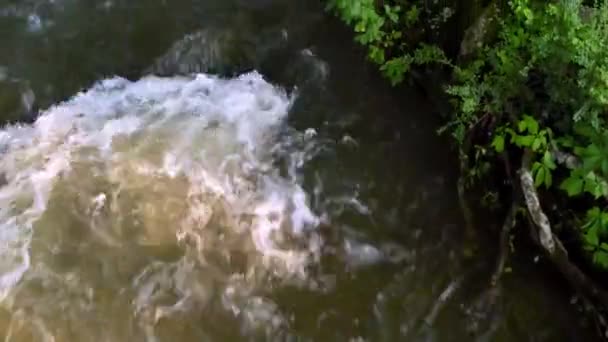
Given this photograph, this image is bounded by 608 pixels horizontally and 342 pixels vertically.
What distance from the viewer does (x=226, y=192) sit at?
4832 millimetres

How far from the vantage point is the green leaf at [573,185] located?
3.65 m

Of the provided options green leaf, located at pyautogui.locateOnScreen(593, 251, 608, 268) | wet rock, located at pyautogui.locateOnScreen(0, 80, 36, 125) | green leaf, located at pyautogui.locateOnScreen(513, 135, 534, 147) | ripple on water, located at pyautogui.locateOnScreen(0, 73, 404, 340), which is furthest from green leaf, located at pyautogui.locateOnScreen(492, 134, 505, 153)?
wet rock, located at pyautogui.locateOnScreen(0, 80, 36, 125)

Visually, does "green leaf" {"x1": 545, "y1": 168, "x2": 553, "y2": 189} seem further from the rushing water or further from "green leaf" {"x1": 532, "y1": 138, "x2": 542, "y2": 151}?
the rushing water

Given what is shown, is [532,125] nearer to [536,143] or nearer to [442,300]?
[536,143]

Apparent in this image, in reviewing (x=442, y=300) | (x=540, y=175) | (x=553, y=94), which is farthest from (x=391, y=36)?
(x=442, y=300)

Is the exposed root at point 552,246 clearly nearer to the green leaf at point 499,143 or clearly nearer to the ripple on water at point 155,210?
the green leaf at point 499,143

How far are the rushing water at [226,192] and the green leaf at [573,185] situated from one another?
85cm

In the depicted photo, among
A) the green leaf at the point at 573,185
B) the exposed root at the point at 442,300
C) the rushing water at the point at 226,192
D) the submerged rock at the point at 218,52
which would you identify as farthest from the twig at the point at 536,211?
the submerged rock at the point at 218,52

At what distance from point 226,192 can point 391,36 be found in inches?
64.6

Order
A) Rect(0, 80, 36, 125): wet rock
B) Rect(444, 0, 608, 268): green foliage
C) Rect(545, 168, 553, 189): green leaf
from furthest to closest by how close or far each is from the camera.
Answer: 1. Rect(0, 80, 36, 125): wet rock
2. Rect(545, 168, 553, 189): green leaf
3. Rect(444, 0, 608, 268): green foliage

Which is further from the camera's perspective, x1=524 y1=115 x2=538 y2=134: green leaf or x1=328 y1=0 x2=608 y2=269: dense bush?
x1=524 y1=115 x2=538 y2=134: green leaf

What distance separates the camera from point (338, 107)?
528cm

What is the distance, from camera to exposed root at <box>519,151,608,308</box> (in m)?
3.89

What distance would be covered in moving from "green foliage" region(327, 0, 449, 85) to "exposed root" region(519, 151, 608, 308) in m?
1.04
